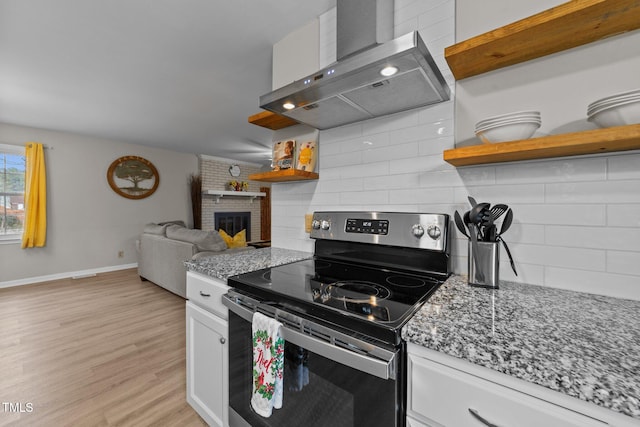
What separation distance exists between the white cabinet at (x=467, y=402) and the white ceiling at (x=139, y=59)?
Answer: 1.92m

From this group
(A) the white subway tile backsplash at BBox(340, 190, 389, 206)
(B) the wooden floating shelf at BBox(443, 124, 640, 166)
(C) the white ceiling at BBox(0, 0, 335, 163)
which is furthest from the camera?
(C) the white ceiling at BBox(0, 0, 335, 163)

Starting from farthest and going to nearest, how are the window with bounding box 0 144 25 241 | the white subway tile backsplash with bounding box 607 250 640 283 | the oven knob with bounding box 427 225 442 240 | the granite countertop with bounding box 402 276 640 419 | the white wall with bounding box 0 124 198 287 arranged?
1. the white wall with bounding box 0 124 198 287
2. the window with bounding box 0 144 25 241
3. the oven knob with bounding box 427 225 442 240
4. the white subway tile backsplash with bounding box 607 250 640 283
5. the granite countertop with bounding box 402 276 640 419

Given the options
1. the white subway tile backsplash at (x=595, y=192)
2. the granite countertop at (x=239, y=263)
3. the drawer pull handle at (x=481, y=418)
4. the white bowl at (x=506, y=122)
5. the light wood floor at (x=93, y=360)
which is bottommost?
the light wood floor at (x=93, y=360)

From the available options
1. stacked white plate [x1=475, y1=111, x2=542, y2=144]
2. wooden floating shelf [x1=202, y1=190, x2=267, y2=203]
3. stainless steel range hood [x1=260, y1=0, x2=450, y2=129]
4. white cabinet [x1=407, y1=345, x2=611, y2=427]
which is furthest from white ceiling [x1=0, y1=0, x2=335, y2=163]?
wooden floating shelf [x1=202, y1=190, x2=267, y2=203]

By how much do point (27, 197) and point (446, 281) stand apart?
18.3ft

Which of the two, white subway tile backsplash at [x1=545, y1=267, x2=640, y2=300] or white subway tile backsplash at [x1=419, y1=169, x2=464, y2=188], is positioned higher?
white subway tile backsplash at [x1=419, y1=169, x2=464, y2=188]

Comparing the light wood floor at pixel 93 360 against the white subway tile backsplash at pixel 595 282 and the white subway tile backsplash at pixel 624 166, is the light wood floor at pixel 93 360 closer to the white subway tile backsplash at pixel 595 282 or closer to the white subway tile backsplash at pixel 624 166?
the white subway tile backsplash at pixel 595 282

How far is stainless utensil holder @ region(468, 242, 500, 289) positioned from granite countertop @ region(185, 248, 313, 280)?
88 centimetres

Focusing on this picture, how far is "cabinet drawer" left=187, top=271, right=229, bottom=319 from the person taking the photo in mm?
1199

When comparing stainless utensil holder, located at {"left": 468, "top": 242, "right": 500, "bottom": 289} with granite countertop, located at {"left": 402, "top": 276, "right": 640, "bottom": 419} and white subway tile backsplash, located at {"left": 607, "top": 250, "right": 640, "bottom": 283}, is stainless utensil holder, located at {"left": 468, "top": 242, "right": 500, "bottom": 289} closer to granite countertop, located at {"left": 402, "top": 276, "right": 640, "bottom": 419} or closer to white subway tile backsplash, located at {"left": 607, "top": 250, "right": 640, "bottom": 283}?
granite countertop, located at {"left": 402, "top": 276, "right": 640, "bottom": 419}

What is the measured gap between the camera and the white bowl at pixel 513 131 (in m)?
0.92

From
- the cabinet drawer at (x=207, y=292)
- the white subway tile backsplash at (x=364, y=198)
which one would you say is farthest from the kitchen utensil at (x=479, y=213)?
the cabinet drawer at (x=207, y=292)

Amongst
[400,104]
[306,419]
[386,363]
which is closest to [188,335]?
[306,419]

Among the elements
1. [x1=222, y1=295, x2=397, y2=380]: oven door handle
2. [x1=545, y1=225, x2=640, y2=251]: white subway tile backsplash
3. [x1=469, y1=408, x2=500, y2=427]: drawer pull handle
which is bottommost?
[x1=469, y1=408, x2=500, y2=427]: drawer pull handle
